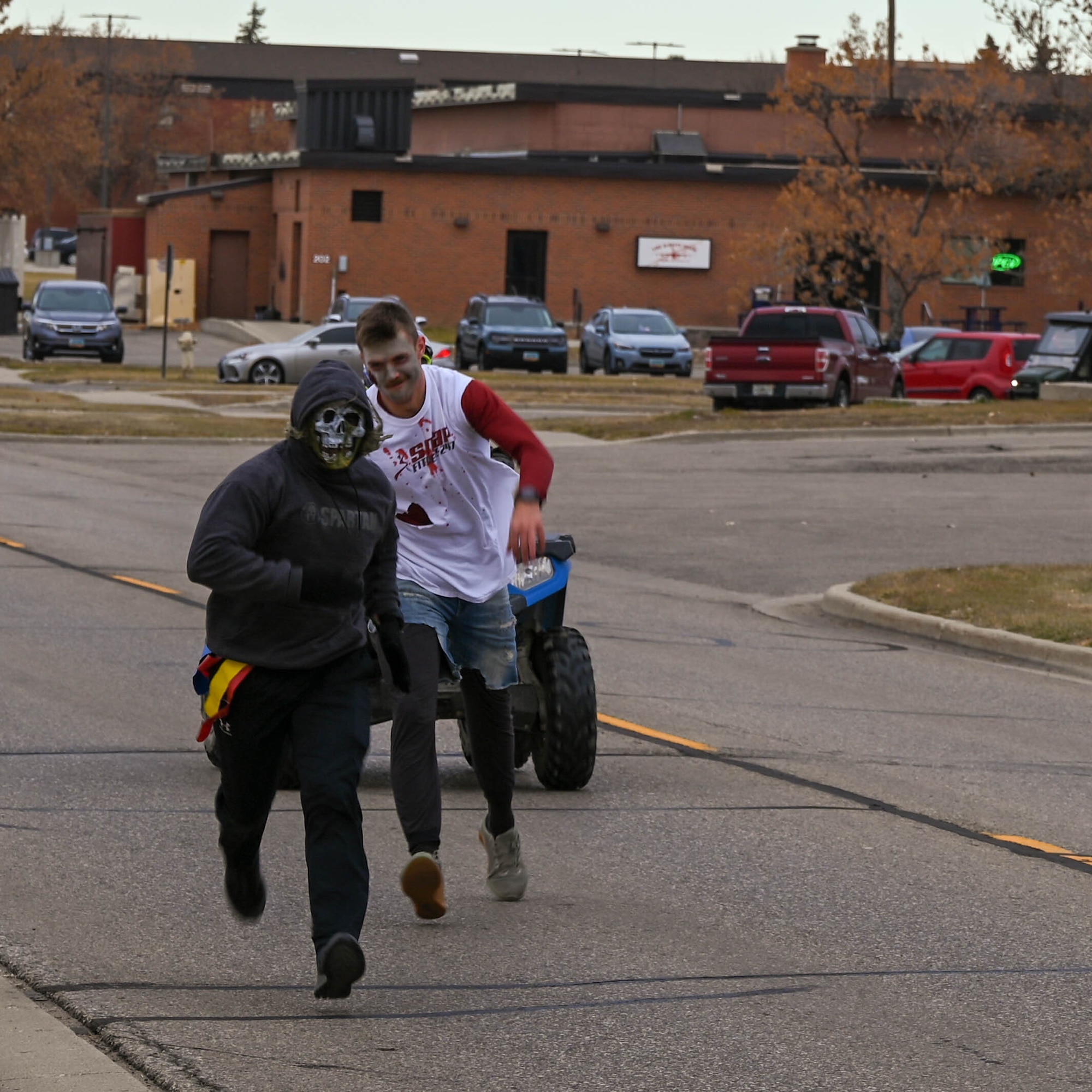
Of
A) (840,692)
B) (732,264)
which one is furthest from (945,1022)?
(732,264)

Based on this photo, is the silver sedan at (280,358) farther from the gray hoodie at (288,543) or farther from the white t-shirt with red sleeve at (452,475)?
the gray hoodie at (288,543)

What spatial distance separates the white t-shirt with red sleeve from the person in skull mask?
0.84 metres

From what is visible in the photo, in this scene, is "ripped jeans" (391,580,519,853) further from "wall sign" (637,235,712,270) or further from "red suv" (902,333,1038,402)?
"wall sign" (637,235,712,270)

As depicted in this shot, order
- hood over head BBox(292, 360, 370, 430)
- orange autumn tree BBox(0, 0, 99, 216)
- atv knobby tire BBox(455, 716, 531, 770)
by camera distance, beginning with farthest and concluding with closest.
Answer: orange autumn tree BBox(0, 0, 99, 216)
atv knobby tire BBox(455, 716, 531, 770)
hood over head BBox(292, 360, 370, 430)

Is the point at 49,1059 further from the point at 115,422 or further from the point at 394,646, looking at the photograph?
the point at 115,422

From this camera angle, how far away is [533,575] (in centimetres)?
816

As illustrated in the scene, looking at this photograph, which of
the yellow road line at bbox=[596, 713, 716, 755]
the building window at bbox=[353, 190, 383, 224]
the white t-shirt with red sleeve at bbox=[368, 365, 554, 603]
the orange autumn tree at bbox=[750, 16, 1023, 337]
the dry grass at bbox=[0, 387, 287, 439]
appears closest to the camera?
the white t-shirt with red sleeve at bbox=[368, 365, 554, 603]

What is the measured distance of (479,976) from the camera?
5.79 metres

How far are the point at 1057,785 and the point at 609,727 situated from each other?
7.09 feet

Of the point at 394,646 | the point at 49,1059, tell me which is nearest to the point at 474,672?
the point at 394,646

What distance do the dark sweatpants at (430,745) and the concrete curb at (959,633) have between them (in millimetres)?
6896

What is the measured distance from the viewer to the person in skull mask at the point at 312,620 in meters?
5.29

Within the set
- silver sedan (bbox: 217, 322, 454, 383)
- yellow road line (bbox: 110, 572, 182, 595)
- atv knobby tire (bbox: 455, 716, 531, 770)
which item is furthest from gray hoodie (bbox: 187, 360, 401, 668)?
silver sedan (bbox: 217, 322, 454, 383)

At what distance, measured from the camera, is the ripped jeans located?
20.6 ft
